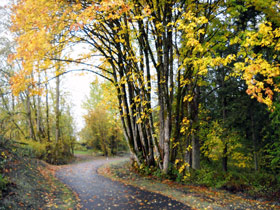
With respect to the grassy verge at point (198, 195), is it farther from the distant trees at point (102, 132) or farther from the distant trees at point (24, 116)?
the distant trees at point (102, 132)

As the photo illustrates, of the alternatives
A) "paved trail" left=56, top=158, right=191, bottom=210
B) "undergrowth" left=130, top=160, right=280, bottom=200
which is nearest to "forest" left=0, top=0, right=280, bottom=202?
"undergrowth" left=130, top=160, right=280, bottom=200

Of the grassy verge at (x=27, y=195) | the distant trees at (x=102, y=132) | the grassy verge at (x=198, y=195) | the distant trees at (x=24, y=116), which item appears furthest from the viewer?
the distant trees at (x=102, y=132)

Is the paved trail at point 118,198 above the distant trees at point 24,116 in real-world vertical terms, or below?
below

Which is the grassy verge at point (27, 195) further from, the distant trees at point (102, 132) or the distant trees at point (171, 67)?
the distant trees at point (102, 132)

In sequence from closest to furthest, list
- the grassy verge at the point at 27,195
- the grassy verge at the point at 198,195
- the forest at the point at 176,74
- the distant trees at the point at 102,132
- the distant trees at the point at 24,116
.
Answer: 1. the grassy verge at the point at 27,195
2. the grassy verge at the point at 198,195
3. the forest at the point at 176,74
4. the distant trees at the point at 24,116
5. the distant trees at the point at 102,132

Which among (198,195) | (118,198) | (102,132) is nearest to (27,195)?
(118,198)

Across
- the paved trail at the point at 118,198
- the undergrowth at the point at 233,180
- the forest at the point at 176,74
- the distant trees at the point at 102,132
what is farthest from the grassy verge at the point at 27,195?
the distant trees at the point at 102,132

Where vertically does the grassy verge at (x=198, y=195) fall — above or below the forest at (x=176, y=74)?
below

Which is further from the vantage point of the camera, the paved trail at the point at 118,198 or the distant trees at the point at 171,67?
the distant trees at the point at 171,67

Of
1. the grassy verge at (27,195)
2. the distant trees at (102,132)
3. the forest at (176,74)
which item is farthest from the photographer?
the distant trees at (102,132)

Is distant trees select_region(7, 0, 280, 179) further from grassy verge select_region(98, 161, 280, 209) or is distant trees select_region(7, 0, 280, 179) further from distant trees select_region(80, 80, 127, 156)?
distant trees select_region(80, 80, 127, 156)

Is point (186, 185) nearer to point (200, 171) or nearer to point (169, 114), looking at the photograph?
point (200, 171)

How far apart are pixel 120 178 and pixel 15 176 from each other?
188 inches

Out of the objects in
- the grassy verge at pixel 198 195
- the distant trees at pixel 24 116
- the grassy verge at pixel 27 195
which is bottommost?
the grassy verge at pixel 198 195
